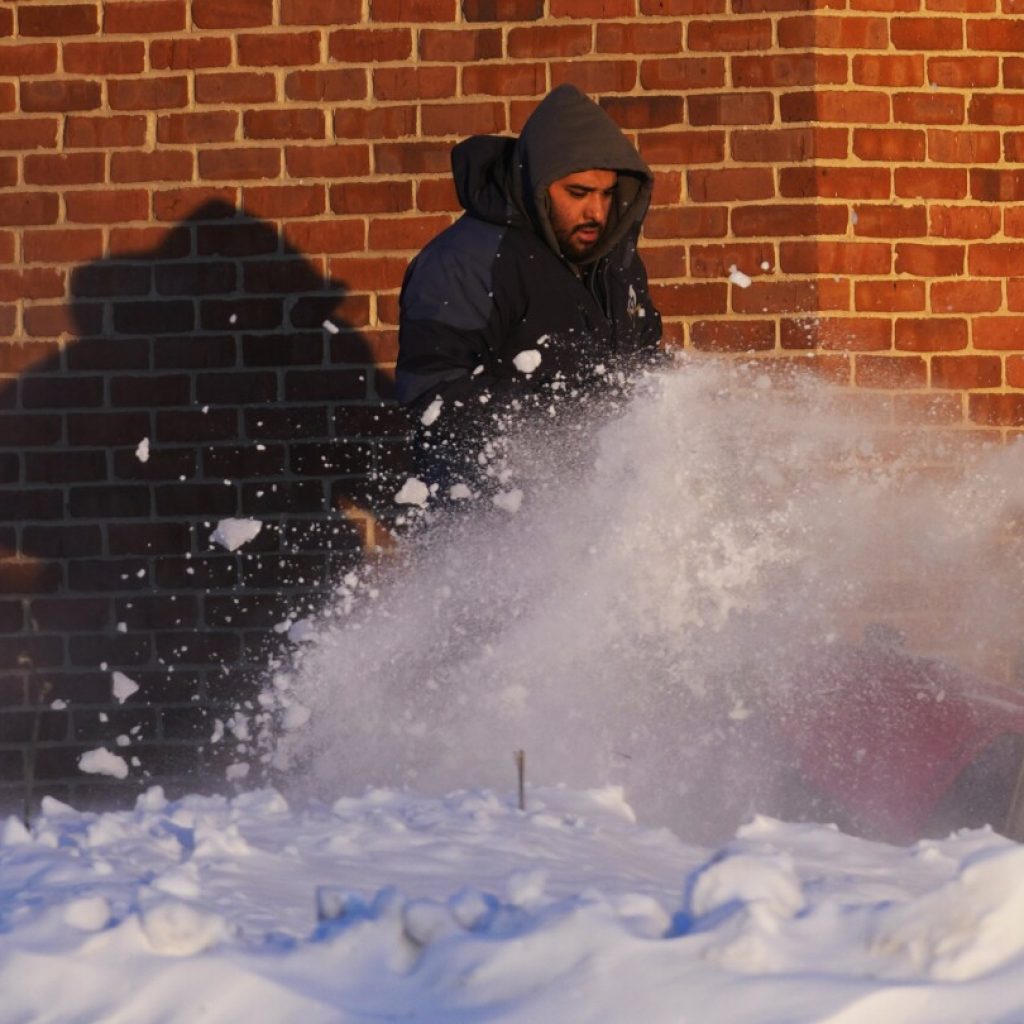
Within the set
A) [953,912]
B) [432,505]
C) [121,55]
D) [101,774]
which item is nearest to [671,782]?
[432,505]

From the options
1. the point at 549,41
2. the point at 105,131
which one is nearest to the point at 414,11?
the point at 549,41

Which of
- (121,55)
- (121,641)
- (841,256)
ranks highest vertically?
(121,55)

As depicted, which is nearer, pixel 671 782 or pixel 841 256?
pixel 671 782

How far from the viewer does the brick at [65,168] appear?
5719mm

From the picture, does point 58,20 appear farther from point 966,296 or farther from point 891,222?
point 966,296

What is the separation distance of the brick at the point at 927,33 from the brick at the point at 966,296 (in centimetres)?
75

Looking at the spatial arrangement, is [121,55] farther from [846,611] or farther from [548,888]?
[548,888]

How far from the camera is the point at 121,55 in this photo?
570cm

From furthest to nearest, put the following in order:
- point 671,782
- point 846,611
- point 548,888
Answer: point 846,611
point 671,782
point 548,888

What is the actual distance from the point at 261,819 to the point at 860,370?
3.28m

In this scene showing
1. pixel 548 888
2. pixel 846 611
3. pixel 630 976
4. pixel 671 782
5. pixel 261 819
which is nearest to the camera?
pixel 630 976

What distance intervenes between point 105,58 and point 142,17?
0.18 metres

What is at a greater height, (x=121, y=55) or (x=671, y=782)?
(x=121, y=55)

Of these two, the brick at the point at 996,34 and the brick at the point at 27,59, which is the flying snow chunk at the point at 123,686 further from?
the brick at the point at 996,34
